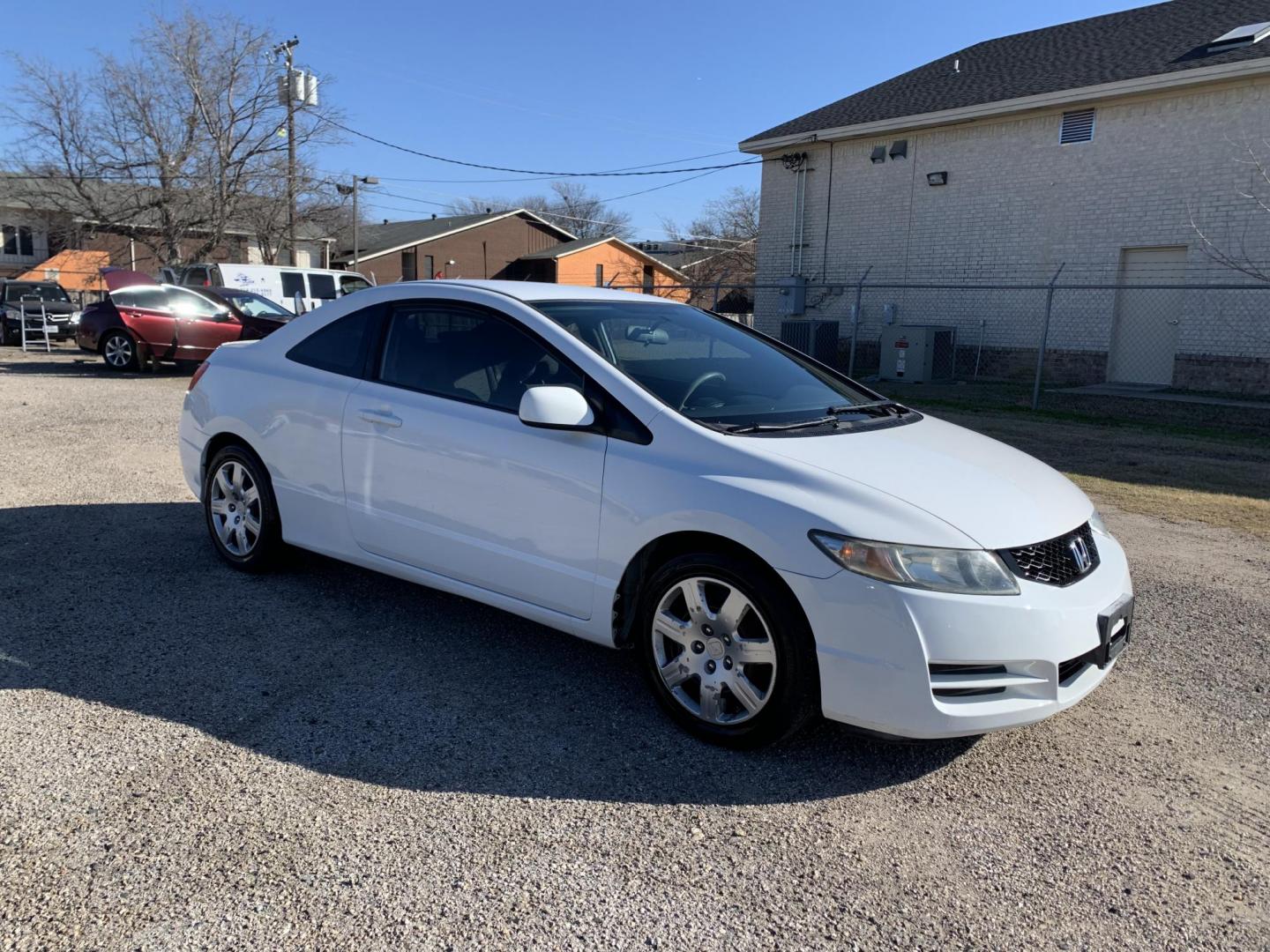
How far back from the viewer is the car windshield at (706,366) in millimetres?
3740

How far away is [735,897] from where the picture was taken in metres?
2.58

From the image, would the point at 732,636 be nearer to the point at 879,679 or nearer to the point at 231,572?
the point at 879,679

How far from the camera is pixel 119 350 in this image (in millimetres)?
16719

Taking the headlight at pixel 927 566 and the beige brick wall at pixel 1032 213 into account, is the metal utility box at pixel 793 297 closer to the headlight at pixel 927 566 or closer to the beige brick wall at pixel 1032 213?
the beige brick wall at pixel 1032 213

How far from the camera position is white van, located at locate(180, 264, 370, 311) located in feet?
75.9

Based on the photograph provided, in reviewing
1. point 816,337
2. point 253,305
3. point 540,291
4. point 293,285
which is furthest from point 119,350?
point 540,291

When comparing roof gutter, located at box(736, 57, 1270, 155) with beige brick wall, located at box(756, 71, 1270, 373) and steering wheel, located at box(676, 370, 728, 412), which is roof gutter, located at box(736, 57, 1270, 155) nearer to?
beige brick wall, located at box(756, 71, 1270, 373)

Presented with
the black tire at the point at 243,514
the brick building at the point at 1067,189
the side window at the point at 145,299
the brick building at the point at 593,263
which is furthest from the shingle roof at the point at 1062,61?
the brick building at the point at 593,263

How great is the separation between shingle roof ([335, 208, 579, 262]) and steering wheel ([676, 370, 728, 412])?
4530 centimetres

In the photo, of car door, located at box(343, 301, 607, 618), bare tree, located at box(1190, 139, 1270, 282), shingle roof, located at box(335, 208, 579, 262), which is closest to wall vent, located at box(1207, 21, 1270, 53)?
bare tree, located at box(1190, 139, 1270, 282)

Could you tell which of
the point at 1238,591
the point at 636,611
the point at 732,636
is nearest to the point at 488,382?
the point at 636,611

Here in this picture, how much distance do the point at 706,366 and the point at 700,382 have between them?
218mm

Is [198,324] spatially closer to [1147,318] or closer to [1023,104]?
[1023,104]

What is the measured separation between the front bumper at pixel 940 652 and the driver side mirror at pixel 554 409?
1.00 metres
